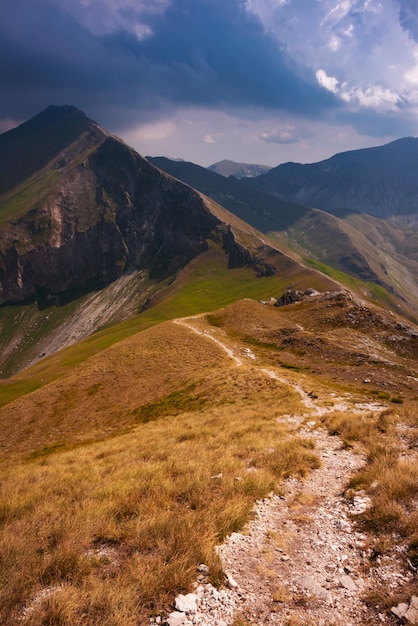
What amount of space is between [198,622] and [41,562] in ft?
11.9

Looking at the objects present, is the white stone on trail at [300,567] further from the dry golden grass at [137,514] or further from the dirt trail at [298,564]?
the dry golden grass at [137,514]

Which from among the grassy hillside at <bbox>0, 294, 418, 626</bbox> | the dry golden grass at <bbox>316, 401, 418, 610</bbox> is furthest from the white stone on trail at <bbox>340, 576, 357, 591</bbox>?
the grassy hillside at <bbox>0, 294, 418, 626</bbox>

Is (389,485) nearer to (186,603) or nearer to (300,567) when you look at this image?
(300,567)

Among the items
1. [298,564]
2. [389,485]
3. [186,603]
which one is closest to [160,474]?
[298,564]

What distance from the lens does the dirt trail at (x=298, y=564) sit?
6.28 meters

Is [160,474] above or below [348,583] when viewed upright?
above

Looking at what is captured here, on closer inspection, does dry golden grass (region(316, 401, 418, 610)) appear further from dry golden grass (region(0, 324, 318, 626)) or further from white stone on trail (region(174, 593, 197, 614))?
white stone on trail (region(174, 593, 197, 614))

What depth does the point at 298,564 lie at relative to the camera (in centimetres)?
781

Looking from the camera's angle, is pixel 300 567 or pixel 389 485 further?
pixel 389 485

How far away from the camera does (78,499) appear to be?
431 inches

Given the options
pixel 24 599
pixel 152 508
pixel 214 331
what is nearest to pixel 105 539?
pixel 152 508

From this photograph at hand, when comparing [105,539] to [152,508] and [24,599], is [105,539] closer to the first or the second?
[152,508]

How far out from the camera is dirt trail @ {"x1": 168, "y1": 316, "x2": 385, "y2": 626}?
6281 millimetres

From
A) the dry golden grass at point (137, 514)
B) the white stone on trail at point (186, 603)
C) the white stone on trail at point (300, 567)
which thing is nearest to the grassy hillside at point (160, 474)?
the dry golden grass at point (137, 514)
